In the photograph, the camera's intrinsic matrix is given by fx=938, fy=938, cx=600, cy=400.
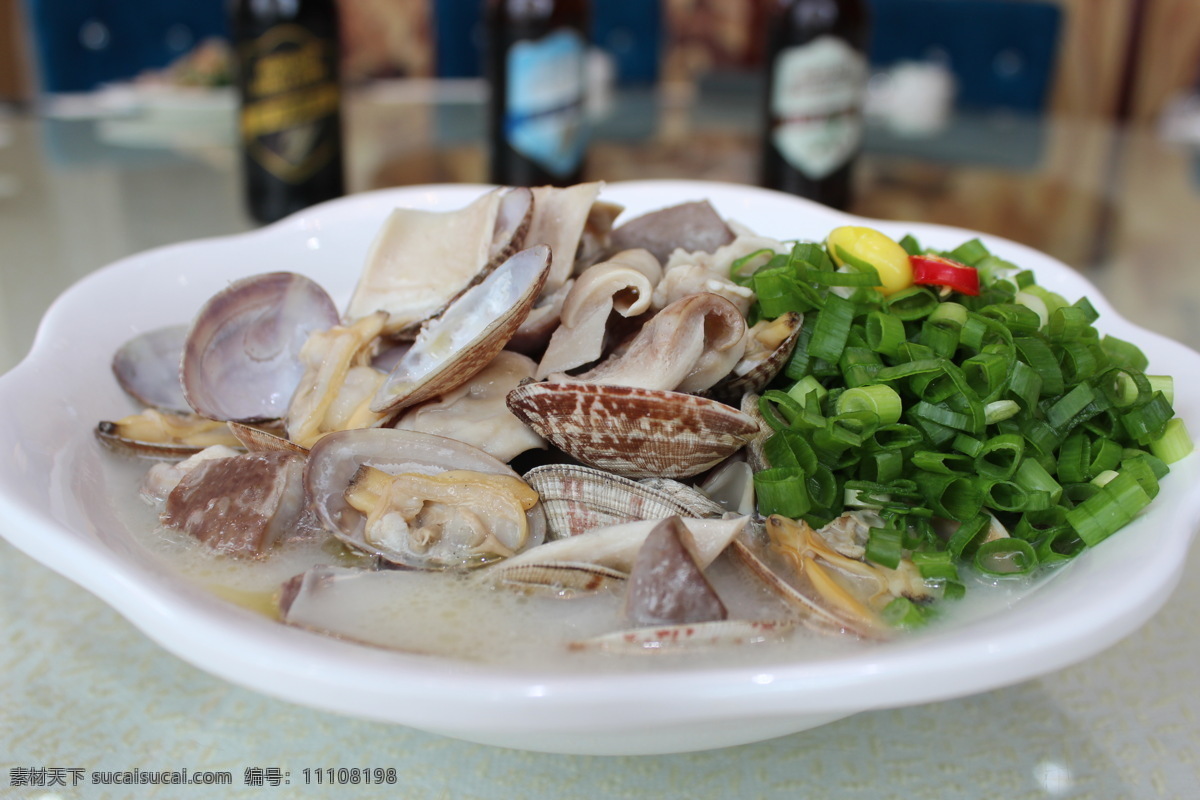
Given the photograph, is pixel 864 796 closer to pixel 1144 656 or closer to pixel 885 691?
pixel 885 691

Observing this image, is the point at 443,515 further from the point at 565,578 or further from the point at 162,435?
the point at 162,435

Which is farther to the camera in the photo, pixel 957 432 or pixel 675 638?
pixel 957 432

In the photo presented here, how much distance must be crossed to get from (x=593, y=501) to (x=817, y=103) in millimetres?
1613

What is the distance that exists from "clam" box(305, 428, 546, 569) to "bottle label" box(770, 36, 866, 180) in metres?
1.57

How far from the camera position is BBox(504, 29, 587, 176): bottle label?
2.17 m

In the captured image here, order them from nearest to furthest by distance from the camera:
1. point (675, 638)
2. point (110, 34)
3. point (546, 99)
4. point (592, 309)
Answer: point (675, 638), point (592, 309), point (546, 99), point (110, 34)

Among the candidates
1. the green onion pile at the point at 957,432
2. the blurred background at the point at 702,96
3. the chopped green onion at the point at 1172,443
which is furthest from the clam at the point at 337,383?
the blurred background at the point at 702,96

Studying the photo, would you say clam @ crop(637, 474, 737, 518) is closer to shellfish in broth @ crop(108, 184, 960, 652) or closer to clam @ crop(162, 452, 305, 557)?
shellfish in broth @ crop(108, 184, 960, 652)

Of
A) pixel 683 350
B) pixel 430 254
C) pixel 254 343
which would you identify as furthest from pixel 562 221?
pixel 254 343

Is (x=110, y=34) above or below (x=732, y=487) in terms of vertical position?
above

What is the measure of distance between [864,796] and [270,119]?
6.08 ft

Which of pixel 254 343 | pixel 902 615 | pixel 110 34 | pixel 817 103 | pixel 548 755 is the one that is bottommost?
pixel 548 755

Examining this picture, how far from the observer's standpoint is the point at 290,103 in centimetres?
208

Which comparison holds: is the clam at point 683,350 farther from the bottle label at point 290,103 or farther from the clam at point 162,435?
the bottle label at point 290,103
